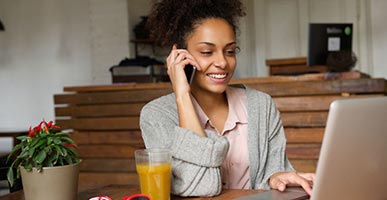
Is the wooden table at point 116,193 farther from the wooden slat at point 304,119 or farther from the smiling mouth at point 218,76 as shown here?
the wooden slat at point 304,119

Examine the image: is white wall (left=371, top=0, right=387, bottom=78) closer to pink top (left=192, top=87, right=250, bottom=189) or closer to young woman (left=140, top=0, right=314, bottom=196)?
young woman (left=140, top=0, right=314, bottom=196)

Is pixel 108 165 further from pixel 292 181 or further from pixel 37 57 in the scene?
pixel 37 57

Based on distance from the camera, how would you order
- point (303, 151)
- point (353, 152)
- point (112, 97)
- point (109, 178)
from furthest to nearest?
point (112, 97), point (109, 178), point (303, 151), point (353, 152)

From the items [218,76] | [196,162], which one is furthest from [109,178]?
[196,162]

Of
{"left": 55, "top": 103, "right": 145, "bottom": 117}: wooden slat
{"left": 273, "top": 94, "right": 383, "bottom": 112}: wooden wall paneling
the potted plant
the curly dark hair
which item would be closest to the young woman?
the curly dark hair

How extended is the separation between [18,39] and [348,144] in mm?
4629

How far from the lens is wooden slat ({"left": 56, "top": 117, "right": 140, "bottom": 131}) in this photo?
2.87 metres

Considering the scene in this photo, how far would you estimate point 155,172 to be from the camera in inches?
37.8

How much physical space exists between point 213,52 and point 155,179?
1.69ft

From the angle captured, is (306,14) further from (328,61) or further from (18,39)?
(18,39)

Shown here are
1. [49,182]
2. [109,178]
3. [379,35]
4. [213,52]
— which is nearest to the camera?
[49,182]

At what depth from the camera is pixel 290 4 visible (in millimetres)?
4707

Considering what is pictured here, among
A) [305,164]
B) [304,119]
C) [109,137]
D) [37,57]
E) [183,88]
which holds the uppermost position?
[37,57]

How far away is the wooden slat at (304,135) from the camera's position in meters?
2.48
